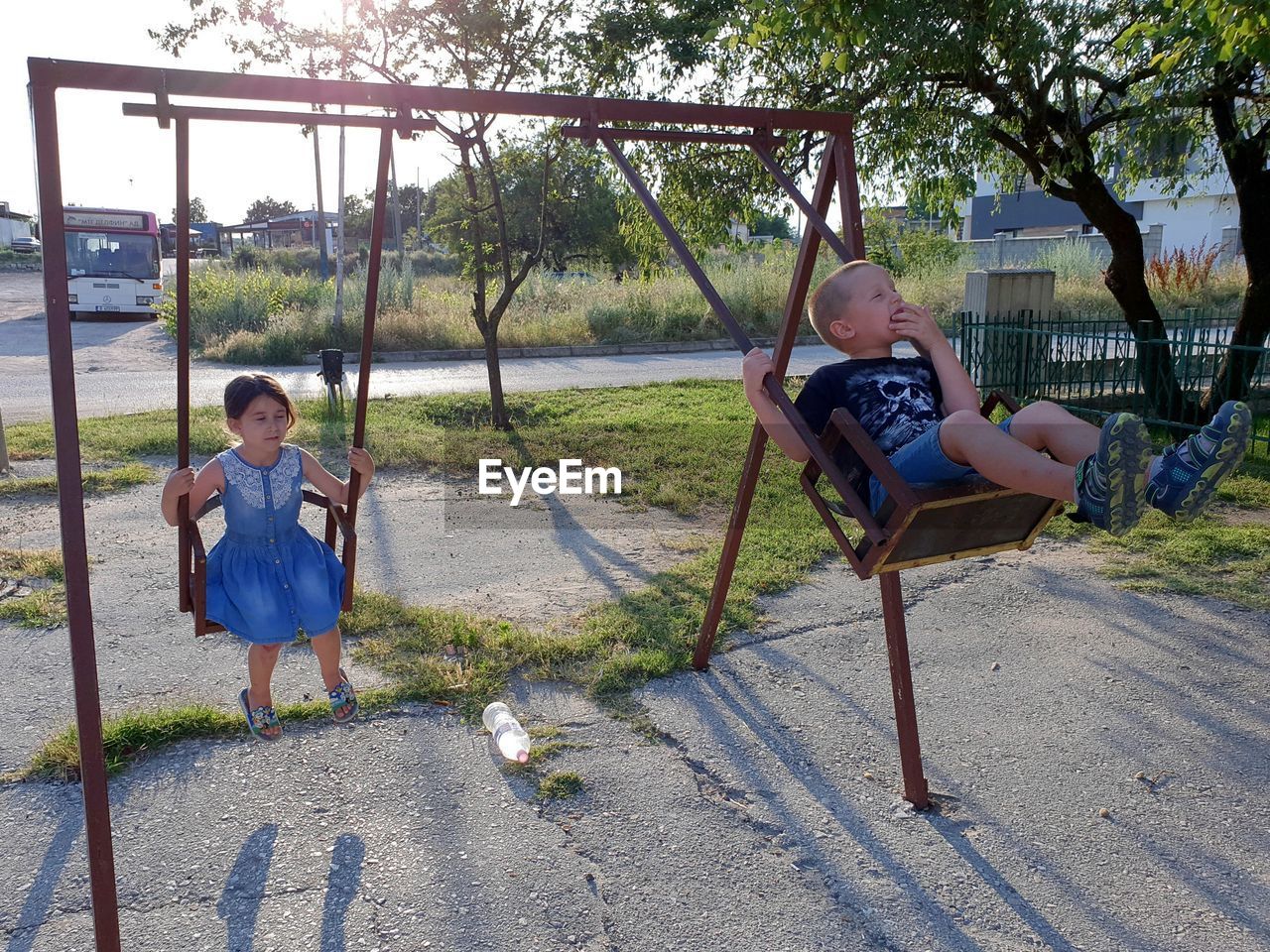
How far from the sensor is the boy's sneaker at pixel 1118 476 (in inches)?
90.3

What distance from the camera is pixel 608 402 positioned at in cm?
1168

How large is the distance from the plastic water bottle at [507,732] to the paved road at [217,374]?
889cm

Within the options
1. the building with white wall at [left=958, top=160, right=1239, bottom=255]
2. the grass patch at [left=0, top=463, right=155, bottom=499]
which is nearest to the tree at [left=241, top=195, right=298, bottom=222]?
the building with white wall at [left=958, top=160, right=1239, bottom=255]

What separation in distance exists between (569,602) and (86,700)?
279cm

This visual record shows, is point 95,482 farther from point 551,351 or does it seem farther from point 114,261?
point 114,261

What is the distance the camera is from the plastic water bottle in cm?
340

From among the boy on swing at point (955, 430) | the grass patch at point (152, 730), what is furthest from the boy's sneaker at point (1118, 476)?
the grass patch at point (152, 730)

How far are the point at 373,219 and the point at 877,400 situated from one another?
5.54ft

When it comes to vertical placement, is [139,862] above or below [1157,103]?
below

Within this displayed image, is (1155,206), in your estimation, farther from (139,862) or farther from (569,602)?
(139,862)

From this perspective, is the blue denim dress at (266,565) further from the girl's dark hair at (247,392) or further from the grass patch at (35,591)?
the grass patch at (35,591)

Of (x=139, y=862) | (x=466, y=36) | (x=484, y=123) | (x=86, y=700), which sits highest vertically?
(x=466, y=36)

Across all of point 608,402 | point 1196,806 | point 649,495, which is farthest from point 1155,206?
point 1196,806

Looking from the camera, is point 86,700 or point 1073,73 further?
point 1073,73
